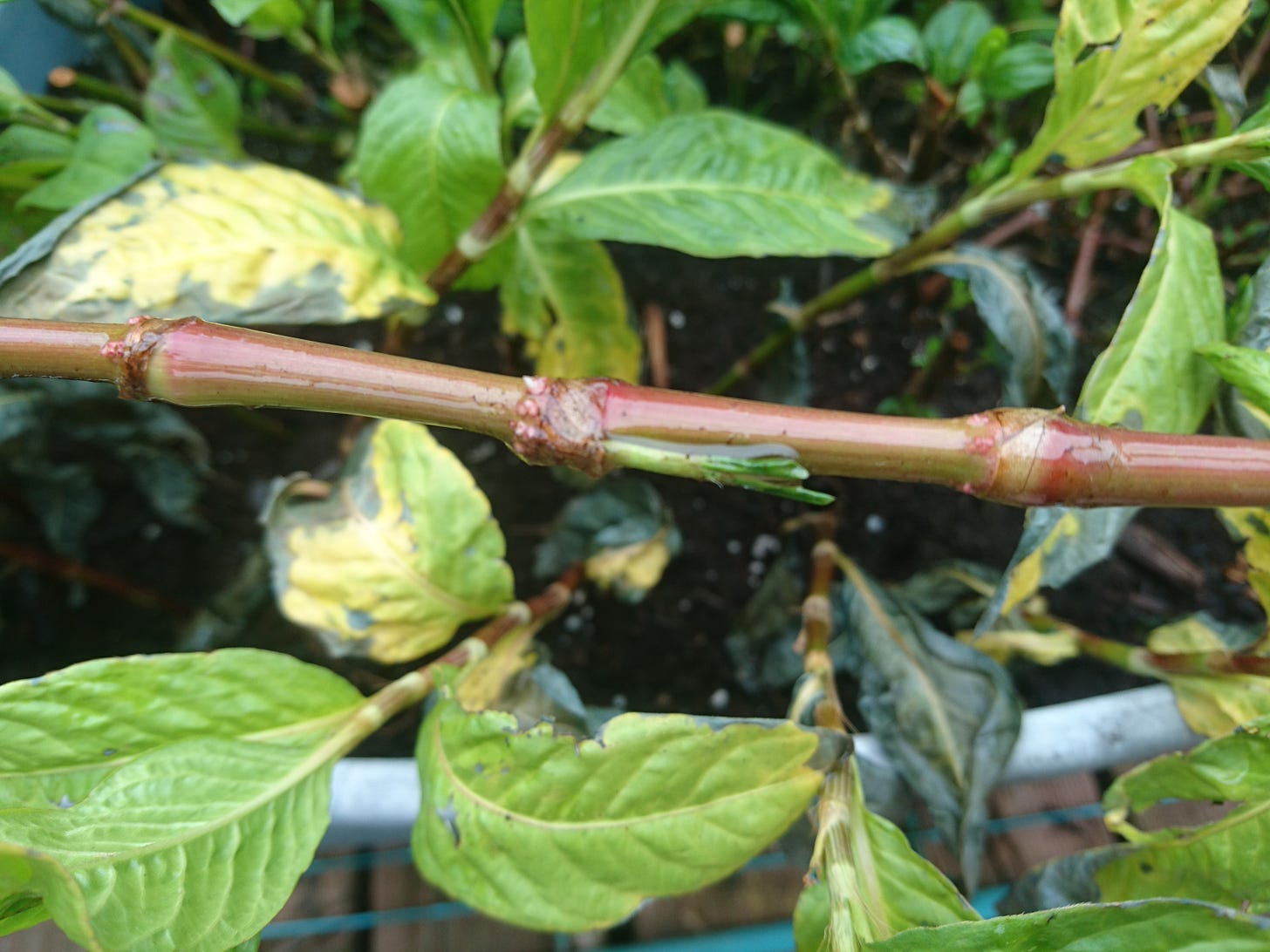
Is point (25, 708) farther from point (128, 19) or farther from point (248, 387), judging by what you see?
point (128, 19)

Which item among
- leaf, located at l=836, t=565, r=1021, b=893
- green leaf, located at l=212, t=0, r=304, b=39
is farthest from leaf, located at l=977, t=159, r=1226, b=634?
green leaf, located at l=212, t=0, r=304, b=39

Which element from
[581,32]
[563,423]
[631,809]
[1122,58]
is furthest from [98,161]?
[1122,58]

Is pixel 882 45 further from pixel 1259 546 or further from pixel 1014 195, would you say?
pixel 1259 546

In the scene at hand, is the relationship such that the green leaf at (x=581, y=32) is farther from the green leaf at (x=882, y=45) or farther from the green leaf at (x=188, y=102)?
the green leaf at (x=188, y=102)

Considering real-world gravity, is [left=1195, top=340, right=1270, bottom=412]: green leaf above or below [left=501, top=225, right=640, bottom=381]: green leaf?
above

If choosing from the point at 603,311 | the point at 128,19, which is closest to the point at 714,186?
the point at 603,311

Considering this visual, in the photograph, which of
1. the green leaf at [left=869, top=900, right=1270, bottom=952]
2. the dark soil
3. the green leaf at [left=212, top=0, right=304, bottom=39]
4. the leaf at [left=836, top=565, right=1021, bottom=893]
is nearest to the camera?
the green leaf at [left=869, top=900, right=1270, bottom=952]

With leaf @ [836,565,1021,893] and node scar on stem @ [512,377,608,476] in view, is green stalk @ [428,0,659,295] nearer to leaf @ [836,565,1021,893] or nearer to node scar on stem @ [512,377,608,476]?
node scar on stem @ [512,377,608,476]
